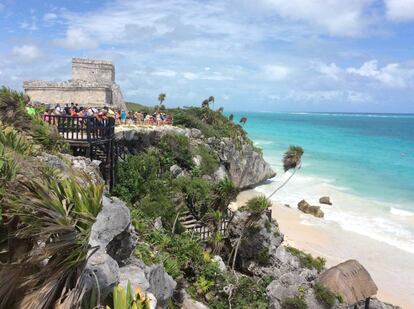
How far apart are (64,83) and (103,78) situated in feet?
15.3

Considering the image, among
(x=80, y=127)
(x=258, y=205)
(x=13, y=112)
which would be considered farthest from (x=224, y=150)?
(x=13, y=112)

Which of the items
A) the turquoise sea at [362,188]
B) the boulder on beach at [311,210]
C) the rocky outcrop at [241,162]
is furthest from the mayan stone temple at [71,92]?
the turquoise sea at [362,188]

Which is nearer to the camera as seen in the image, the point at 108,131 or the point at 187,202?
the point at 108,131

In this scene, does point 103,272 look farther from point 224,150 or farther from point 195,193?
point 224,150

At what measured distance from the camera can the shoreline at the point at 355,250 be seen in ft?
58.6

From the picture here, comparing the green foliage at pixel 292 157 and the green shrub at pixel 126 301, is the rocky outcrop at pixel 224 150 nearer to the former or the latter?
the green foliage at pixel 292 157

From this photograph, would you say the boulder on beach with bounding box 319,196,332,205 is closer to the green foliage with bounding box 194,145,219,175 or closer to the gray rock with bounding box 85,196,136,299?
the green foliage with bounding box 194,145,219,175

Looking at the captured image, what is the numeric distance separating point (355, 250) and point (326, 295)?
1022 cm

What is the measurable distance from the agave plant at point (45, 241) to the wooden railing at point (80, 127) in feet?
32.1

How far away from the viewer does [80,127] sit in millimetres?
14641

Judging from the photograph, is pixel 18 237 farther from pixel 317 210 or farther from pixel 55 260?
pixel 317 210

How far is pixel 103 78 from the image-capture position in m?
33.4

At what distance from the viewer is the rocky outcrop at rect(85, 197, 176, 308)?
6160 mm

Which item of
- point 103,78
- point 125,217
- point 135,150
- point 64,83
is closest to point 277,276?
point 125,217
